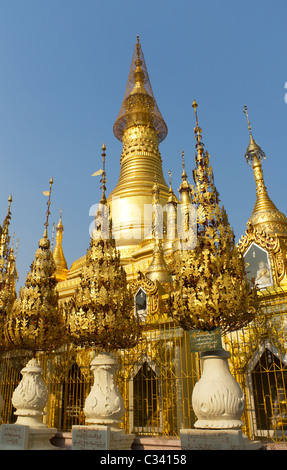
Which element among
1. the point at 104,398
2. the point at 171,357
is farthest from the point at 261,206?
the point at 104,398

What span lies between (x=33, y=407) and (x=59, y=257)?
22.1 meters

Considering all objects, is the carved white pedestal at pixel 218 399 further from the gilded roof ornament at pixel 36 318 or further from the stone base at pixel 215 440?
the gilded roof ornament at pixel 36 318

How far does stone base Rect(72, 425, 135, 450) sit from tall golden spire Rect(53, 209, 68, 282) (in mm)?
19001

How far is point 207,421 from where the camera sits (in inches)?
221

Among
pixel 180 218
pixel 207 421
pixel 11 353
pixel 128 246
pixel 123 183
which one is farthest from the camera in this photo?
pixel 123 183

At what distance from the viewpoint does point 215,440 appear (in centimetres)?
539

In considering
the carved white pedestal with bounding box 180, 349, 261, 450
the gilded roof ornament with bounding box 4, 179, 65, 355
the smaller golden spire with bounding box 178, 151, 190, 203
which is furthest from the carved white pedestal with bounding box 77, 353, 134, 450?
the smaller golden spire with bounding box 178, 151, 190, 203

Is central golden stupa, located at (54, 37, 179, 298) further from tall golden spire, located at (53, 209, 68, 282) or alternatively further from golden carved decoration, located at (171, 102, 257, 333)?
golden carved decoration, located at (171, 102, 257, 333)

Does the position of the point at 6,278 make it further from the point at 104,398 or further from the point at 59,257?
the point at 59,257

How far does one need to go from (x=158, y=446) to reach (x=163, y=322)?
96.8 inches

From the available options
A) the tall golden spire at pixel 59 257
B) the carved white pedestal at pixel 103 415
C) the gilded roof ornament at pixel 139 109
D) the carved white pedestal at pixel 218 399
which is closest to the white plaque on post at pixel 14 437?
the carved white pedestal at pixel 103 415
